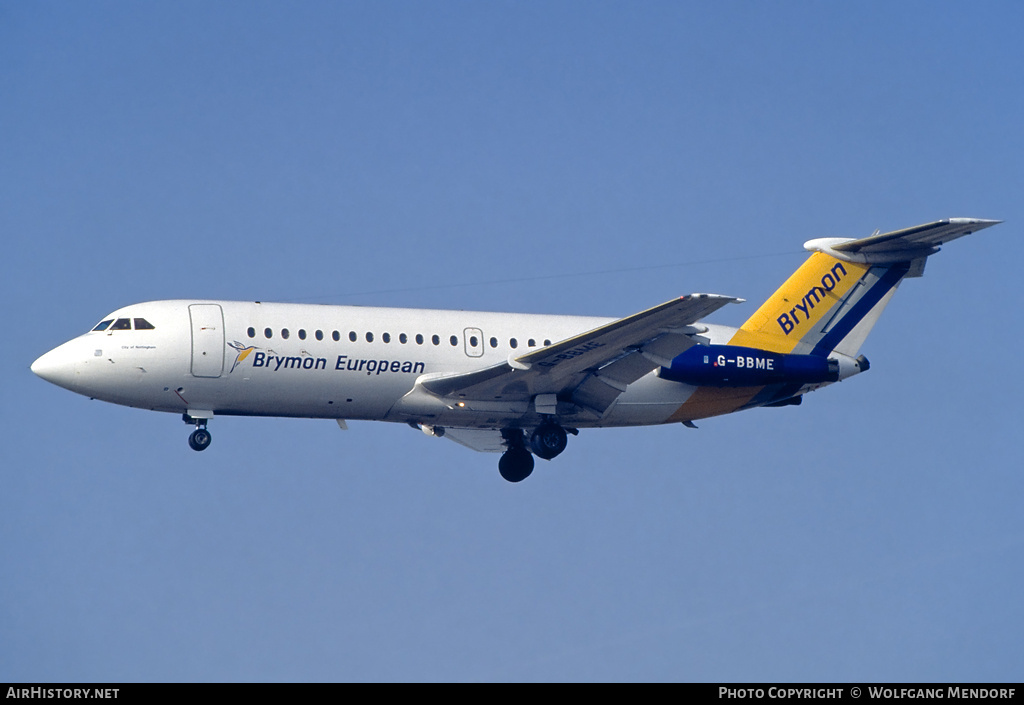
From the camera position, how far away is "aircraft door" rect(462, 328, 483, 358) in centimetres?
3431

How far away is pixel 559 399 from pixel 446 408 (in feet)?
10.2

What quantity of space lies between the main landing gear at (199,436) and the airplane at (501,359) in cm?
5

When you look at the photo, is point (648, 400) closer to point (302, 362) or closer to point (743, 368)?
point (743, 368)

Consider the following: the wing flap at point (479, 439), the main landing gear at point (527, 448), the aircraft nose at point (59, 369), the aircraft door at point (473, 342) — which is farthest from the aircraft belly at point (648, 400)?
the aircraft nose at point (59, 369)

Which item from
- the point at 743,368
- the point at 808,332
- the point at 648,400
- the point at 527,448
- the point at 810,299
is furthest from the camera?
the point at 527,448

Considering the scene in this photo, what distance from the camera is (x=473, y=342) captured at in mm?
34438

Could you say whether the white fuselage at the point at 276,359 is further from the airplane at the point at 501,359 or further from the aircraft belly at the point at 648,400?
the aircraft belly at the point at 648,400

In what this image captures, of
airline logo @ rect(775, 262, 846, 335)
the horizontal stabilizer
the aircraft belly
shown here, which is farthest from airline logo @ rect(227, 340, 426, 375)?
the horizontal stabilizer

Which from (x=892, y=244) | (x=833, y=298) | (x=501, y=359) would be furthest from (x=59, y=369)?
(x=892, y=244)

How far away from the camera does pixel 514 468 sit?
37.8 metres

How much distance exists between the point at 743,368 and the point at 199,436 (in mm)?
13959

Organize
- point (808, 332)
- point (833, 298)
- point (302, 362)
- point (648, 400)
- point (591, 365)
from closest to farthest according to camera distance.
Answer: point (302, 362) < point (591, 365) < point (648, 400) < point (808, 332) < point (833, 298)
